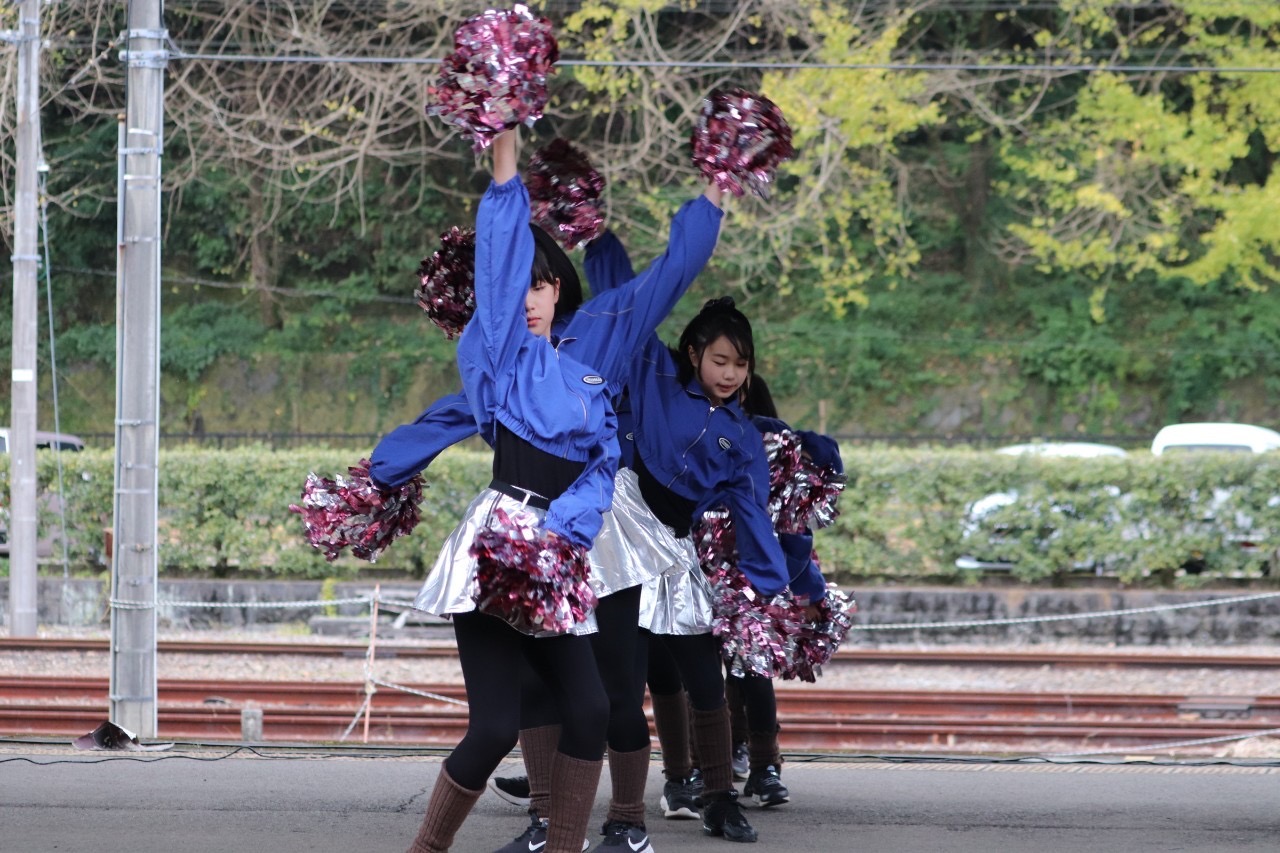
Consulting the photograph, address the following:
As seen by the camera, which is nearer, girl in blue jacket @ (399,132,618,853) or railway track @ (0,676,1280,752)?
girl in blue jacket @ (399,132,618,853)

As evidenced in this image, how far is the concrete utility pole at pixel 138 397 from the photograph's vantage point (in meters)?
7.20

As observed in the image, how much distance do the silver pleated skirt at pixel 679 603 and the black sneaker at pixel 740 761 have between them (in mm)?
1337

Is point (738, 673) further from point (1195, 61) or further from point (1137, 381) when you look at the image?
point (1137, 381)

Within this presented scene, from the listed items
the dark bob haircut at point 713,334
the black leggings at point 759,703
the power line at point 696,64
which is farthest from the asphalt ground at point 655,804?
the power line at point 696,64

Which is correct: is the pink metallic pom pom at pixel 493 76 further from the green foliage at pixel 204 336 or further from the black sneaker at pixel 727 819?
the green foliage at pixel 204 336

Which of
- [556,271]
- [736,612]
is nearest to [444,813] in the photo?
[736,612]

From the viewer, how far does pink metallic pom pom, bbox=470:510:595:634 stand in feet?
13.1

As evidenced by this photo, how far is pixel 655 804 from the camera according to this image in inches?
230

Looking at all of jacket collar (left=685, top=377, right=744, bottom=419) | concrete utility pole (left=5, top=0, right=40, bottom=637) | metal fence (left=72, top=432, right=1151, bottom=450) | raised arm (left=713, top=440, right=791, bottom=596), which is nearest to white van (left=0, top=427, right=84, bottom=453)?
metal fence (left=72, top=432, right=1151, bottom=450)

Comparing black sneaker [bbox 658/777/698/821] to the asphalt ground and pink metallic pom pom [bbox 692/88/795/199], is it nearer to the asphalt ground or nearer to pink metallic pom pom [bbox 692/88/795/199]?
the asphalt ground

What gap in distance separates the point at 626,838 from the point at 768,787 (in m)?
1.12

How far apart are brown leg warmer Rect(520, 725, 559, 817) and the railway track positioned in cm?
352

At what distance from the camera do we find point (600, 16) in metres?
17.2

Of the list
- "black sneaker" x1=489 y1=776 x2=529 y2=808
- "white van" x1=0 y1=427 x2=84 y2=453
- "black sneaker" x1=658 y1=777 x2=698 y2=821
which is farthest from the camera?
"white van" x1=0 y1=427 x2=84 y2=453
